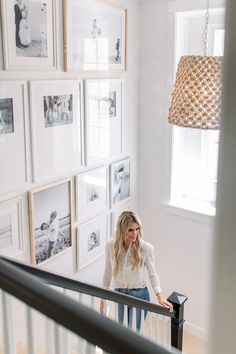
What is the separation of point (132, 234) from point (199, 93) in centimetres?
126

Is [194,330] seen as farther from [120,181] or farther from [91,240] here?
[120,181]

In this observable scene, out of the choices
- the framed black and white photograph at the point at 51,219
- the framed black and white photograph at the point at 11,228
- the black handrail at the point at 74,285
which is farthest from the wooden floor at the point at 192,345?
the framed black and white photograph at the point at 11,228

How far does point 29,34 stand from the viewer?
8.53 feet

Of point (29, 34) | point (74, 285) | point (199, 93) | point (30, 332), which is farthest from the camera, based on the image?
point (29, 34)

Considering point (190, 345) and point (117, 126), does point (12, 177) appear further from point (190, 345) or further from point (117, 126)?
point (190, 345)

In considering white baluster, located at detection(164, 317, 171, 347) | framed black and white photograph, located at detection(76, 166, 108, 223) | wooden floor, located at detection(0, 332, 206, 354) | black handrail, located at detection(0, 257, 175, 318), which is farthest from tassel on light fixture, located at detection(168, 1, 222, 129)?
wooden floor, located at detection(0, 332, 206, 354)

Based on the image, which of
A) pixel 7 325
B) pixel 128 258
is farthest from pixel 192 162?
pixel 7 325

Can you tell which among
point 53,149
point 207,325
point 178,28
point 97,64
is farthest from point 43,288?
point 178,28

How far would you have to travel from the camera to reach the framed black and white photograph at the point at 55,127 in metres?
2.77

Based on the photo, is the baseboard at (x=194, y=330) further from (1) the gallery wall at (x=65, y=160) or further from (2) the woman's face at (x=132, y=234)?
(2) the woman's face at (x=132, y=234)

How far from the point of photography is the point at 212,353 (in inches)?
21.5

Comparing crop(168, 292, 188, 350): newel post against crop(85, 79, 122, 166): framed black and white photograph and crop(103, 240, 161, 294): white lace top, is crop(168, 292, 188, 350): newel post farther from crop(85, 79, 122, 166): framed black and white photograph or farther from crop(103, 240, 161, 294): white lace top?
crop(85, 79, 122, 166): framed black and white photograph

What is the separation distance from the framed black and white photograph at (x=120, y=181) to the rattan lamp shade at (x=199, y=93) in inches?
60.8

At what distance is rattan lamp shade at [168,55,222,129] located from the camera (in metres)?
2.11
